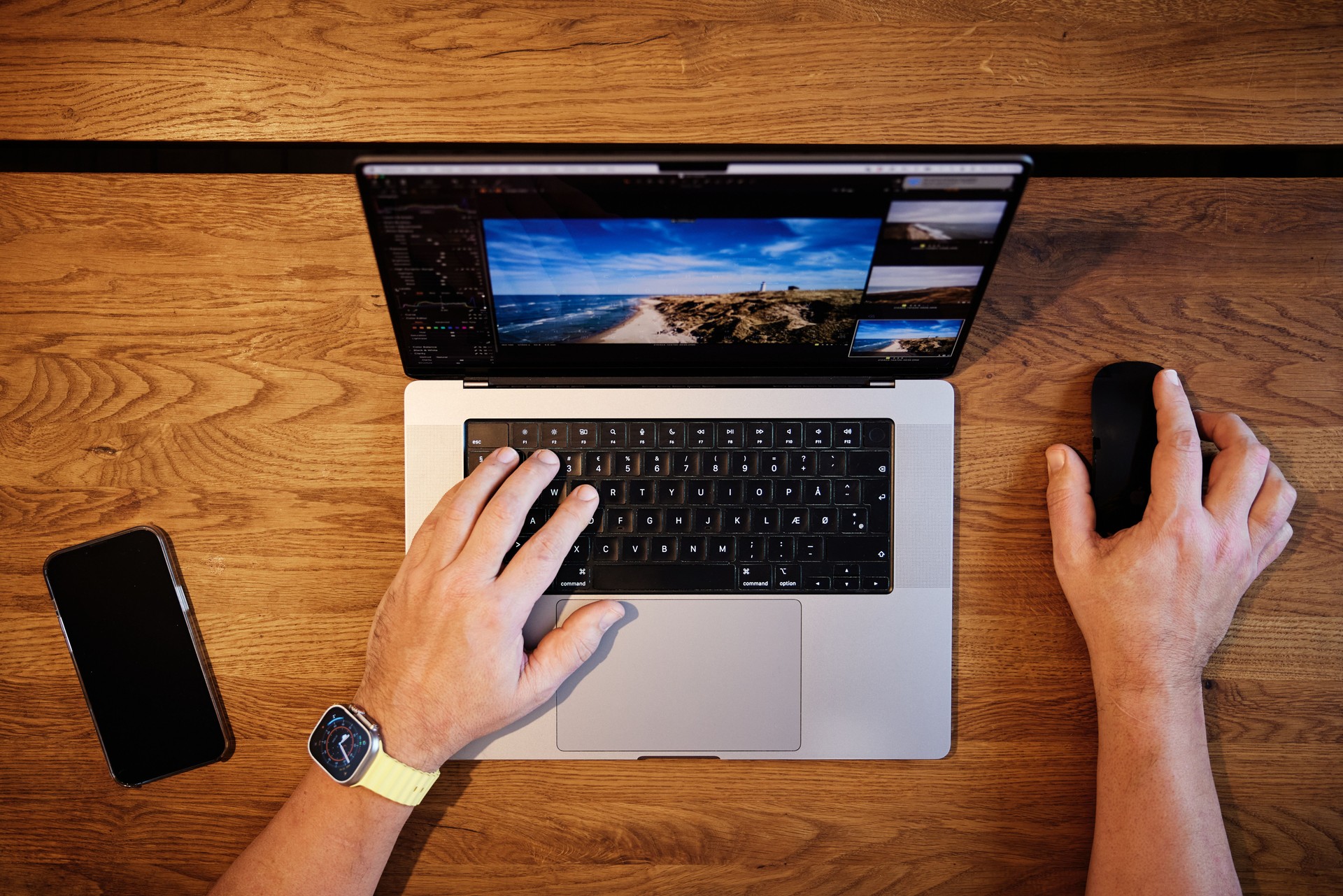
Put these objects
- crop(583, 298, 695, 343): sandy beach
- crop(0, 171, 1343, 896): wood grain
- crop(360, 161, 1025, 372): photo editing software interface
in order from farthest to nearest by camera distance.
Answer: crop(0, 171, 1343, 896): wood grain < crop(583, 298, 695, 343): sandy beach < crop(360, 161, 1025, 372): photo editing software interface

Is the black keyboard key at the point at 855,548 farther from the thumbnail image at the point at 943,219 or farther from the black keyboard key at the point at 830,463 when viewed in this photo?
the thumbnail image at the point at 943,219

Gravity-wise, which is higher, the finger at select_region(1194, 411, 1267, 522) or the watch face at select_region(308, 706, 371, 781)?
the finger at select_region(1194, 411, 1267, 522)

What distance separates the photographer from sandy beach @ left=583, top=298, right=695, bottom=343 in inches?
35.2

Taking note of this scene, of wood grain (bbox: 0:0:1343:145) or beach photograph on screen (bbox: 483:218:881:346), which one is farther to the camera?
wood grain (bbox: 0:0:1343:145)

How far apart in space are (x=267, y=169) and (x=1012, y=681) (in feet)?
4.08

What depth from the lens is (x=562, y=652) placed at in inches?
36.1

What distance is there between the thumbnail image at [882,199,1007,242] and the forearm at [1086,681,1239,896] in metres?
0.63

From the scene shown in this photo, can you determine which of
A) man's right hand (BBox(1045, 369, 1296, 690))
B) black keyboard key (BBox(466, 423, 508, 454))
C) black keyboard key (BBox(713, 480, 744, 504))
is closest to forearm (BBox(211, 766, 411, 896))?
black keyboard key (BBox(466, 423, 508, 454))

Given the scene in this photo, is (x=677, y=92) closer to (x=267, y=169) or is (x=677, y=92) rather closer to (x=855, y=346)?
(x=855, y=346)

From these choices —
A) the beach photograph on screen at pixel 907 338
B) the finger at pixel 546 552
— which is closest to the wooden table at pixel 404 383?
the beach photograph on screen at pixel 907 338

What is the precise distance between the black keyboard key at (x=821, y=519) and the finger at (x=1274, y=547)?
569 millimetres

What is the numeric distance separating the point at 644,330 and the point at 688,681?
18.1 inches

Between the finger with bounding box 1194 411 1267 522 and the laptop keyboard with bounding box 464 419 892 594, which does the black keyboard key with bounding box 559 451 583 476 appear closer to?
the laptop keyboard with bounding box 464 419 892 594

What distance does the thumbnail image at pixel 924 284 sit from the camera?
848mm
